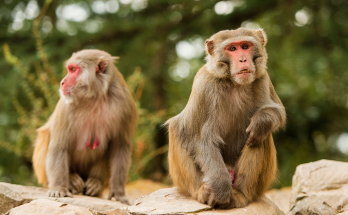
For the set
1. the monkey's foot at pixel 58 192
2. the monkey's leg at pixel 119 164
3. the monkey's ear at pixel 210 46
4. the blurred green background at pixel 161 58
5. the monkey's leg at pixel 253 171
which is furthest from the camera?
the blurred green background at pixel 161 58

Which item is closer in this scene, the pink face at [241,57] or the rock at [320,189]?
the pink face at [241,57]

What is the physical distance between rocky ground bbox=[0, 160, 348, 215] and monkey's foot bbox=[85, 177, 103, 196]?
0.74 meters

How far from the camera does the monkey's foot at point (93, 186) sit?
6.33 metres

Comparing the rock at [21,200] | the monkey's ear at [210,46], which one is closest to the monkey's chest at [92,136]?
the rock at [21,200]

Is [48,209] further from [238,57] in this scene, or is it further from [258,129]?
[238,57]

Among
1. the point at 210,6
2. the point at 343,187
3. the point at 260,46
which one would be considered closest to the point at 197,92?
the point at 260,46

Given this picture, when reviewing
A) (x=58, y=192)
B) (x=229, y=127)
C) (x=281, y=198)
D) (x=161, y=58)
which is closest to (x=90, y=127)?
(x=58, y=192)

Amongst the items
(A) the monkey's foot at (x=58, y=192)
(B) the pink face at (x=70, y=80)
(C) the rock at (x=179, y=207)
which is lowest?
(A) the monkey's foot at (x=58, y=192)

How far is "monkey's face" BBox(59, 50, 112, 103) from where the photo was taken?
591 centimetres

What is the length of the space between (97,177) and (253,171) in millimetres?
3013

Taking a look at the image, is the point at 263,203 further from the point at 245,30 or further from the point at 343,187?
the point at 245,30

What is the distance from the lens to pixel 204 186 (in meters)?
4.34

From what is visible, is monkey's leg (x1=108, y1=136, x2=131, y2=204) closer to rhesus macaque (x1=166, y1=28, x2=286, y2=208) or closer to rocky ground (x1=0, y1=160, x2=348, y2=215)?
rocky ground (x1=0, y1=160, x2=348, y2=215)

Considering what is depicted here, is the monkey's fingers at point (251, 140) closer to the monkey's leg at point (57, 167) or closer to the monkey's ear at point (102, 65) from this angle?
the monkey's ear at point (102, 65)
